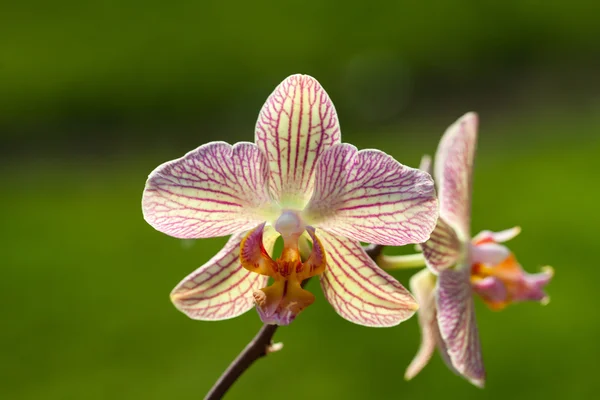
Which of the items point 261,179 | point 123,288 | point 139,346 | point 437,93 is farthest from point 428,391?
point 437,93

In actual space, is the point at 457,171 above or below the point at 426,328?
above

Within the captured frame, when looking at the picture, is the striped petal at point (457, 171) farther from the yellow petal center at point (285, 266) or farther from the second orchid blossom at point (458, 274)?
the yellow petal center at point (285, 266)

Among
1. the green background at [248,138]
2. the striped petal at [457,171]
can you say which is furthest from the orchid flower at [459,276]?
the green background at [248,138]

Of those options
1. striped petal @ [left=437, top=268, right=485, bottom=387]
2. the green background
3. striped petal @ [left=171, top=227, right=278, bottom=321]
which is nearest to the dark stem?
striped petal @ [left=171, top=227, right=278, bottom=321]

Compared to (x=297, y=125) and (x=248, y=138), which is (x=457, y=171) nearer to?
(x=297, y=125)

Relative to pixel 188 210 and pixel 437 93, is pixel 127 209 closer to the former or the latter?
pixel 437 93

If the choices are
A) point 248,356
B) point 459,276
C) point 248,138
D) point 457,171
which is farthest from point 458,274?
point 248,138

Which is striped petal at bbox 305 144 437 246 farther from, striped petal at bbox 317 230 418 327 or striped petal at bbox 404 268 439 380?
striped petal at bbox 404 268 439 380
